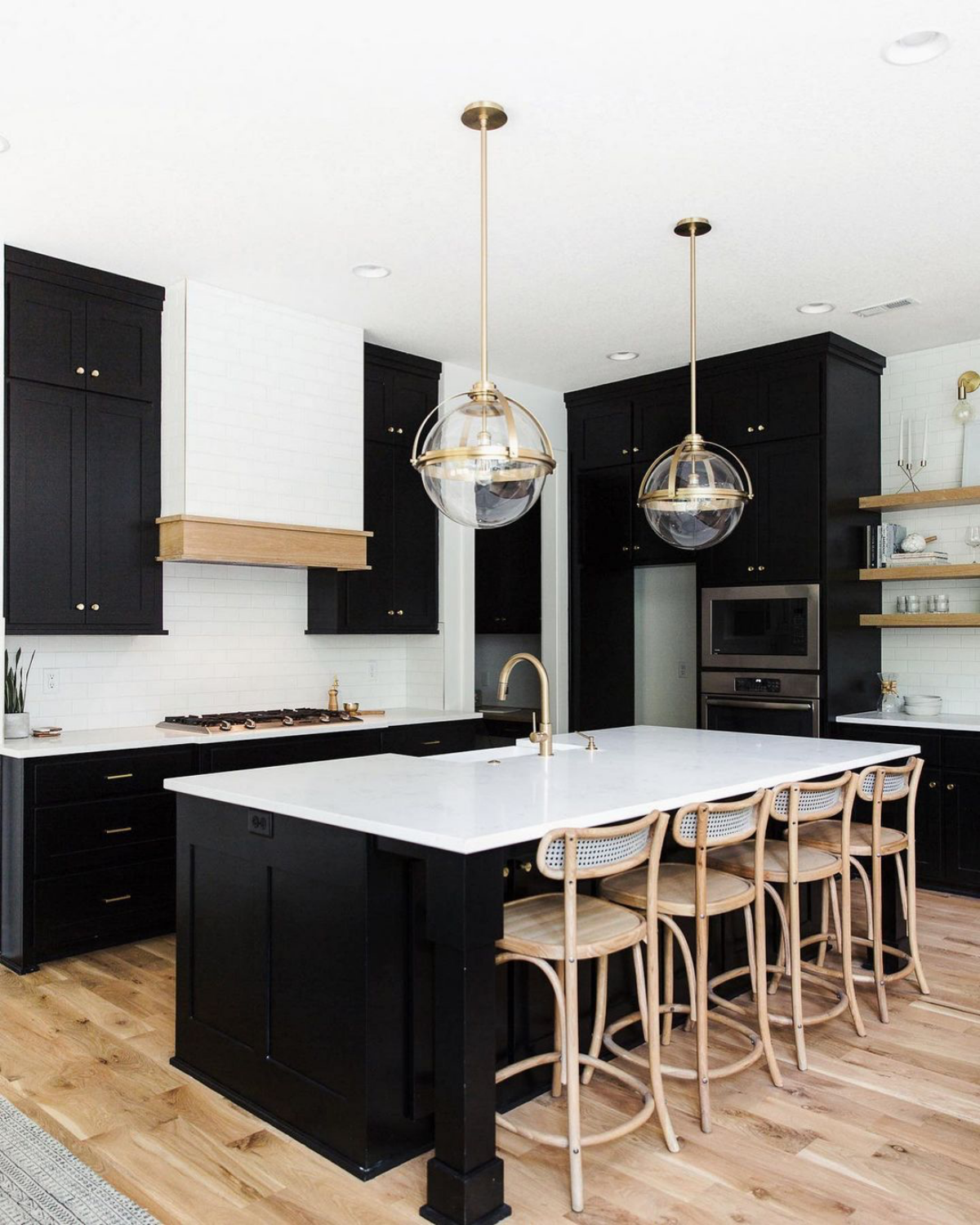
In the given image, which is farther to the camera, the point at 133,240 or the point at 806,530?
the point at 806,530

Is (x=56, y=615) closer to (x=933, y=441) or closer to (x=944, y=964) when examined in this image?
(x=944, y=964)

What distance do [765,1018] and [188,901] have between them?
1775 millimetres

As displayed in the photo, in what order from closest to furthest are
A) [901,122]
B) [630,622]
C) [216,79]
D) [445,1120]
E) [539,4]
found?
[445,1120] < [539,4] < [216,79] < [901,122] < [630,622]

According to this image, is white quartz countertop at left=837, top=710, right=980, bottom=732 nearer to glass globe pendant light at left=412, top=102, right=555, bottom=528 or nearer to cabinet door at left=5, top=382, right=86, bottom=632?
glass globe pendant light at left=412, top=102, right=555, bottom=528

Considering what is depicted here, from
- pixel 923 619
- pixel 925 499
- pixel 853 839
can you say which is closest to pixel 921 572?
pixel 923 619

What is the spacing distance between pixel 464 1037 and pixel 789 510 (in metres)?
4.19

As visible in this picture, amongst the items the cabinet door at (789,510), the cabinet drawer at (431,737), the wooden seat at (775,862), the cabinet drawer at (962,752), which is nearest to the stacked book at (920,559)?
the cabinet door at (789,510)

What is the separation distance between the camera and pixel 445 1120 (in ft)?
7.78

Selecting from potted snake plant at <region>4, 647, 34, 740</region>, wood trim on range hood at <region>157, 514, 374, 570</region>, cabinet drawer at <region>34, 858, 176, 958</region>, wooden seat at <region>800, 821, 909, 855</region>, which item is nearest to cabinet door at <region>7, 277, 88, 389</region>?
wood trim on range hood at <region>157, 514, 374, 570</region>

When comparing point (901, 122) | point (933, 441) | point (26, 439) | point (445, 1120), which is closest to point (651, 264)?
point (901, 122)

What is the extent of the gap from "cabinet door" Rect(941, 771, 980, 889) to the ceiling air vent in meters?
2.39

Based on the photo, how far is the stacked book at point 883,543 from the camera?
584 cm

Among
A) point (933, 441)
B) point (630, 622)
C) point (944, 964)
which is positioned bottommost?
point (944, 964)

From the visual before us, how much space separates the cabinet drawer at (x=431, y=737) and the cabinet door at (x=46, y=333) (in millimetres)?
2340
